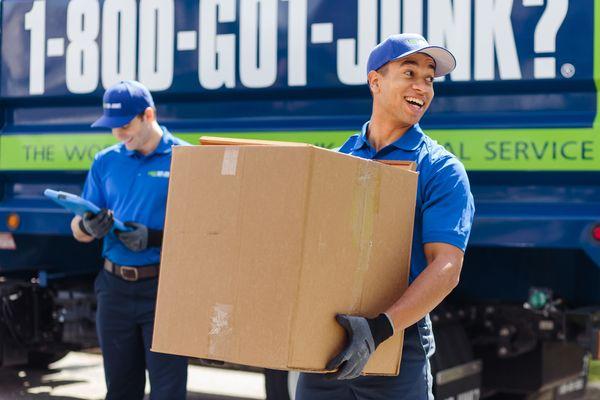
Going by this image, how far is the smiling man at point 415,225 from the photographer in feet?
7.39

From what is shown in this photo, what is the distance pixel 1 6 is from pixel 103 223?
1877mm

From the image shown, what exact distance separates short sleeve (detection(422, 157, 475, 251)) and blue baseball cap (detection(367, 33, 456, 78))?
10.3 inches

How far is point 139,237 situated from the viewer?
3965 mm

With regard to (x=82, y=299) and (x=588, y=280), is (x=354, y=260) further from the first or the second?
(x=82, y=299)

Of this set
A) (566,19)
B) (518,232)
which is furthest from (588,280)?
(566,19)

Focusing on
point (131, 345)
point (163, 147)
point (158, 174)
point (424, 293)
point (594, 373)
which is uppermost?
point (163, 147)

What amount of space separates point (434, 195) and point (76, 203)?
1.90 meters

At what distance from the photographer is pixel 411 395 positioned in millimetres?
2467

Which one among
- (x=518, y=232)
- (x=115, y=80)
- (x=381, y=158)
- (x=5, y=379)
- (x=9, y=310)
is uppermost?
(x=115, y=80)

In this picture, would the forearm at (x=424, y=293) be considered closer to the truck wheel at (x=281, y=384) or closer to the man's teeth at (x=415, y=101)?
the man's teeth at (x=415, y=101)

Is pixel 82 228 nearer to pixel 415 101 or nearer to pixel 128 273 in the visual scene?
pixel 128 273

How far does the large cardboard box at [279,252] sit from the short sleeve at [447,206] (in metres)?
0.06

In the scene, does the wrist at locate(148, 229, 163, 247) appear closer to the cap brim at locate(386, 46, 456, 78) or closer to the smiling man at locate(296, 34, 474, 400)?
the smiling man at locate(296, 34, 474, 400)

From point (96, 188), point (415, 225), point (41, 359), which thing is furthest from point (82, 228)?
point (41, 359)
